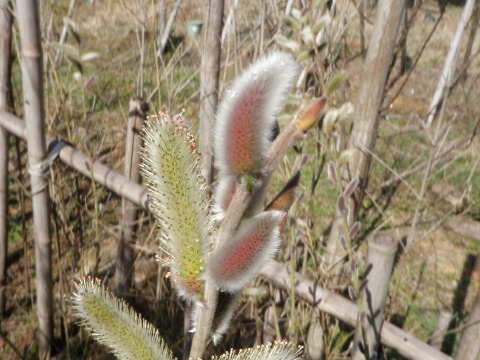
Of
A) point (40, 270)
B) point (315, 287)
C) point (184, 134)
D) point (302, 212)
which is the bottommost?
point (40, 270)

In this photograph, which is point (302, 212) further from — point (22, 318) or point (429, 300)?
point (22, 318)

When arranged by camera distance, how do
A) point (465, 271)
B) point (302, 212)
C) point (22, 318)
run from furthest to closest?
point (465, 271), point (22, 318), point (302, 212)

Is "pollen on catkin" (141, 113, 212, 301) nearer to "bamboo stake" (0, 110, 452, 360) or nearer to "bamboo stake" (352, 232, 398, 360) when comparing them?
"bamboo stake" (352, 232, 398, 360)

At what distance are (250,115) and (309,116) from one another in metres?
0.06

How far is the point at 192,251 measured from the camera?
2.14 feet

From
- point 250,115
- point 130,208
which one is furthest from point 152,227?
point 250,115

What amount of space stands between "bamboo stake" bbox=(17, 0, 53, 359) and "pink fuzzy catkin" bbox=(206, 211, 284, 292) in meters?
1.51

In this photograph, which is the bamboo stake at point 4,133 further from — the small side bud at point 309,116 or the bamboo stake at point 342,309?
the small side bud at point 309,116

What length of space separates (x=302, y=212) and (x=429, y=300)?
1252 millimetres

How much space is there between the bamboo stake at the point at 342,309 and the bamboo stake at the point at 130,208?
28.4 inches

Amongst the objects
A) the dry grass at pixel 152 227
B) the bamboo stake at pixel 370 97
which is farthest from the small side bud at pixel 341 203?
the bamboo stake at pixel 370 97

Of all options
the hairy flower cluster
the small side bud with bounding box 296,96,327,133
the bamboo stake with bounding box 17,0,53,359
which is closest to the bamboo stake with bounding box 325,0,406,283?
the bamboo stake with bounding box 17,0,53,359

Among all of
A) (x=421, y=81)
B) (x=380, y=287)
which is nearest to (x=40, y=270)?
(x=380, y=287)

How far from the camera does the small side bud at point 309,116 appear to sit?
1.77ft
